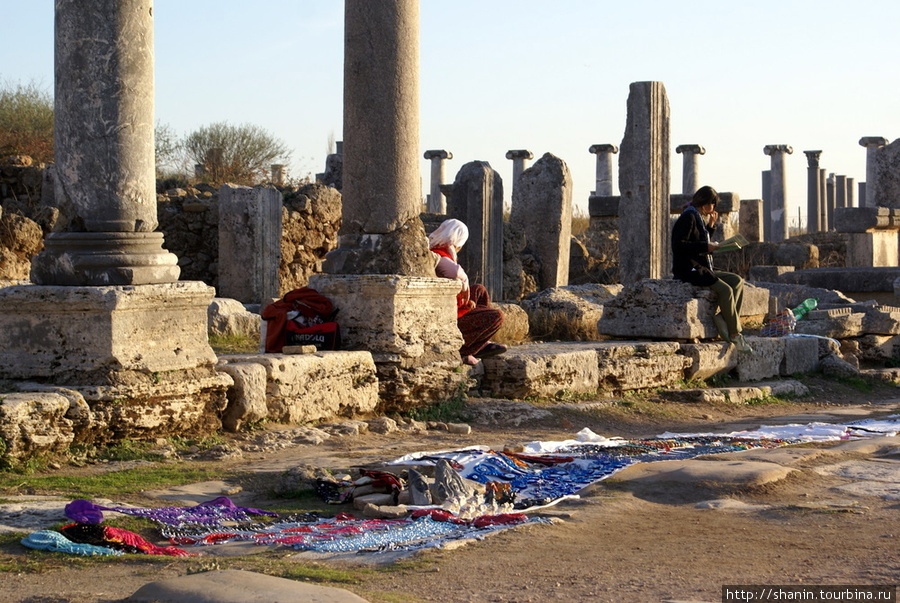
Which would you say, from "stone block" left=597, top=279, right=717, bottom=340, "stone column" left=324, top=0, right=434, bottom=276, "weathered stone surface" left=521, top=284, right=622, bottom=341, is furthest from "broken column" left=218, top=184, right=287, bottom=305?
"stone column" left=324, top=0, right=434, bottom=276

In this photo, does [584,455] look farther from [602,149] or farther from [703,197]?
[602,149]

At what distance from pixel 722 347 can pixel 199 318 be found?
591 centimetres

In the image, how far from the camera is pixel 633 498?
5555mm

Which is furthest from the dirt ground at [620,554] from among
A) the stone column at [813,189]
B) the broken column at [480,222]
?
the stone column at [813,189]

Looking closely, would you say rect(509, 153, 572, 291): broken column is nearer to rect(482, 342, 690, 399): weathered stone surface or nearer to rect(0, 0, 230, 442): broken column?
rect(482, 342, 690, 399): weathered stone surface

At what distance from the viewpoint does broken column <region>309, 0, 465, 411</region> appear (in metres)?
7.99

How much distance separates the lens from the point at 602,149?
35125 millimetres

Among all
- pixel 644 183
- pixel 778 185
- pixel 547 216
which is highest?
pixel 778 185

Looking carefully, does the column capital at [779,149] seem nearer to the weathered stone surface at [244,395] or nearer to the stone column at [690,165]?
the stone column at [690,165]

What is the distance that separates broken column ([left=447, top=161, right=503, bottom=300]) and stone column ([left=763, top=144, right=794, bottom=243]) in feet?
77.4

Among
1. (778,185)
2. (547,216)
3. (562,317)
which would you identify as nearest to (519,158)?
(778,185)

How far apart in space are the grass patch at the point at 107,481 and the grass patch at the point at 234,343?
367 centimetres

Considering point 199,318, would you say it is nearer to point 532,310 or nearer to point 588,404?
point 588,404

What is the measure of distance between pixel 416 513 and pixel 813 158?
4076cm
